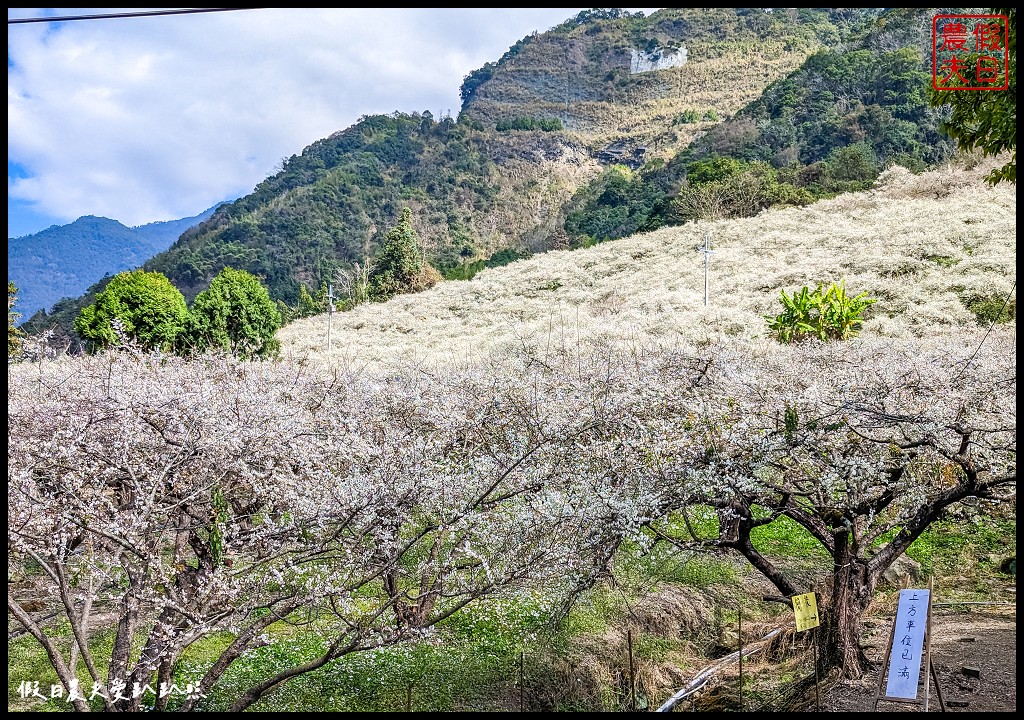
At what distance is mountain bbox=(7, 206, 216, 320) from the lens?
47406 mm

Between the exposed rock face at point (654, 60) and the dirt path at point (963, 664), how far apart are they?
3172 inches

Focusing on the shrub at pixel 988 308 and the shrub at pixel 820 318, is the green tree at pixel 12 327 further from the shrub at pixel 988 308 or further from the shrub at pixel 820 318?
the shrub at pixel 988 308

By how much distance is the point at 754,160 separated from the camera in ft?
131

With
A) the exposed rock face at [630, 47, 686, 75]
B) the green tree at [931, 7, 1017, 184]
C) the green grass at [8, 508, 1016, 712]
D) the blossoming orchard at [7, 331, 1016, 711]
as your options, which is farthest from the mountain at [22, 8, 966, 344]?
the blossoming orchard at [7, 331, 1016, 711]

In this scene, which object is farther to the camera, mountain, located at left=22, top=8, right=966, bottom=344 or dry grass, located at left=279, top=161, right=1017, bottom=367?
mountain, located at left=22, top=8, right=966, bottom=344

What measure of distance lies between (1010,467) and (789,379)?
359 centimetres

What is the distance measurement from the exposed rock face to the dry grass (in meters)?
52.1

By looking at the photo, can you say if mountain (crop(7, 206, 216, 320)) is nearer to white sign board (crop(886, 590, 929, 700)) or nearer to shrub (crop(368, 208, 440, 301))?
shrub (crop(368, 208, 440, 301))

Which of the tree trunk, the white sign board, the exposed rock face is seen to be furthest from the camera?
the exposed rock face

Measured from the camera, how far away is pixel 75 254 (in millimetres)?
54438

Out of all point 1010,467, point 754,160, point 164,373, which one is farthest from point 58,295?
point 1010,467

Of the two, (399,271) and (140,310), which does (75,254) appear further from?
(140,310)

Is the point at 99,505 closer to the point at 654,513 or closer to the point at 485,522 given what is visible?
the point at 485,522

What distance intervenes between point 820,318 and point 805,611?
1000cm
